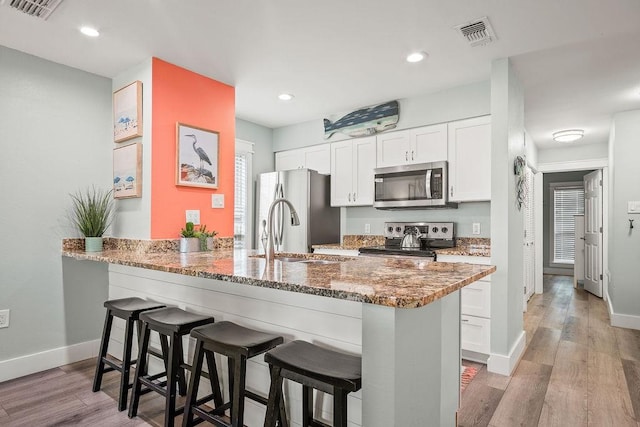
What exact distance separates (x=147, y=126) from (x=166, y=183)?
1.52 feet

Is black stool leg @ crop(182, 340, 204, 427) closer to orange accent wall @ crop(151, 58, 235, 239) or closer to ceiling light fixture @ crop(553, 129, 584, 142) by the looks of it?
orange accent wall @ crop(151, 58, 235, 239)

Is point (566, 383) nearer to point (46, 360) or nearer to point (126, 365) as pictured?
point (126, 365)

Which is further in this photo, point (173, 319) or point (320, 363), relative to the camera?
point (173, 319)

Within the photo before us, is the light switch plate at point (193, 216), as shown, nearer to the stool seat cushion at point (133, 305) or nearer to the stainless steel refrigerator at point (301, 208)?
the stool seat cushion at point (133, 305)

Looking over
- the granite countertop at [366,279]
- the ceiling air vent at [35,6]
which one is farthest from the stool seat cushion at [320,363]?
the ceiling air vent at [35,6]

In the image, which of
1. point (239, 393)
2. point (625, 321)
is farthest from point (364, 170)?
point (625, 321)

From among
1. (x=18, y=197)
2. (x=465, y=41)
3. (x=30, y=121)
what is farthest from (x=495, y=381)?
(x=30, y=121)

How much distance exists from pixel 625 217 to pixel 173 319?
4637mm

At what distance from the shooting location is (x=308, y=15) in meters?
2.24

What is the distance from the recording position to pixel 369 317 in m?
1.18

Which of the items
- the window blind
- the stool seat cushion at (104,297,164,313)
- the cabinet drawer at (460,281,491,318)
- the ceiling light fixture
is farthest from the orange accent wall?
the window blind

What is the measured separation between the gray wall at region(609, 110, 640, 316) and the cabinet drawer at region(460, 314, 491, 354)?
88.1 inches

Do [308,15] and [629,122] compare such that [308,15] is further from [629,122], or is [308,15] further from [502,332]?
[629,122]

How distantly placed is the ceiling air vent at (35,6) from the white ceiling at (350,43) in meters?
0.04
